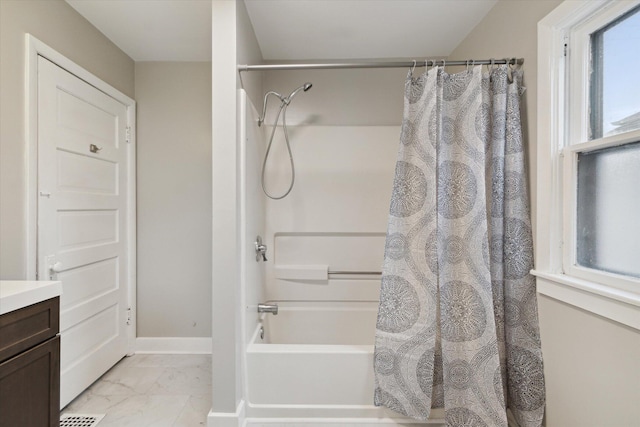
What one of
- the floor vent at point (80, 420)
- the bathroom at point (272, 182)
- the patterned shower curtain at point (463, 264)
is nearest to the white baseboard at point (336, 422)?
the patterned shower curtain at point (463, 264)

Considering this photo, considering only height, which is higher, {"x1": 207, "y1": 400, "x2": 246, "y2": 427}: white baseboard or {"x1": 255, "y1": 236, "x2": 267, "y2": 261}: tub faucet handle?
{"x1": 255, "y1": 236, "x2": 267, "y2": 261}: tub faucet handle

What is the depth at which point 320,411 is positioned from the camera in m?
1.67

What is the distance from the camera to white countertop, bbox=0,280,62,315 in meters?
1.02

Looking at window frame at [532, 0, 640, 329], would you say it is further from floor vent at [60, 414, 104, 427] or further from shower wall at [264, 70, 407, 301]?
floor vent at [60, 414, 104, 427]

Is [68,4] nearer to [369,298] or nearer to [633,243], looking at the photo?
[369,298]

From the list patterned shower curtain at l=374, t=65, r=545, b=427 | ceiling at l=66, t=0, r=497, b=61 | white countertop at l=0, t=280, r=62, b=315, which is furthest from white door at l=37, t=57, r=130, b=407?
patterned shower curtain at l=374, t=65, r=545, b=427

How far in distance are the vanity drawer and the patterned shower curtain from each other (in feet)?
4.53

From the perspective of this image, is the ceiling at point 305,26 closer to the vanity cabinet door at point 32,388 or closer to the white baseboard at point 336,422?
the vanity cabinet door at point 32,388

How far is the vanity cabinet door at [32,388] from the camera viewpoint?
1014mm

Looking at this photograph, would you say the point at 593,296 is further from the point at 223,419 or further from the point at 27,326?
the point at 27,326

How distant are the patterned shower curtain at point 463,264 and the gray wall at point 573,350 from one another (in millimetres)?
60

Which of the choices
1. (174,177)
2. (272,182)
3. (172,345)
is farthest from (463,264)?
(172,345)

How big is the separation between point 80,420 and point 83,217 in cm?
114

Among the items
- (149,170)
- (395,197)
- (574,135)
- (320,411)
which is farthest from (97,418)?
(574,135)
